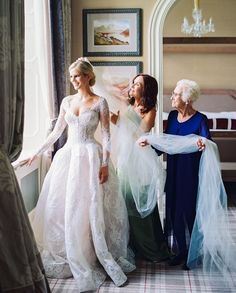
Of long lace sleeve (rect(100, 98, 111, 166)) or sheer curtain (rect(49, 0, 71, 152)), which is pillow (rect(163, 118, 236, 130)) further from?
long lace sleeve (rect(100, 98, 111, 166))

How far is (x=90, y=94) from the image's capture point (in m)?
2.93

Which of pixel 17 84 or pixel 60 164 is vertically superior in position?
pixel 17 84

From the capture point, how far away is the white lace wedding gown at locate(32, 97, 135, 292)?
9.12 feet

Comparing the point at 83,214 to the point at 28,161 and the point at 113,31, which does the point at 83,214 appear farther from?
the point at 113,31

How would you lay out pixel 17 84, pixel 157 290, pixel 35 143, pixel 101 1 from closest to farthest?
pixel 17 84
pixel 157 290
pixel 35 143
pixel 101 1

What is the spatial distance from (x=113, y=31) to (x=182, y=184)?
5.66 ft

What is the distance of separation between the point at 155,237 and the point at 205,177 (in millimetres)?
623

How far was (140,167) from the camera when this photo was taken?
304 centimetres

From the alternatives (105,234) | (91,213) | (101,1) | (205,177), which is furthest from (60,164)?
(101,1)

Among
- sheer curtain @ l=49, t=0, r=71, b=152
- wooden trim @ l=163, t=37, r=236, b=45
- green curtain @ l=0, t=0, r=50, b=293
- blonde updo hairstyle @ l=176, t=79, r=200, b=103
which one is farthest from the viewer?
wooden trim @ l=163, t=37, r=236, b=45

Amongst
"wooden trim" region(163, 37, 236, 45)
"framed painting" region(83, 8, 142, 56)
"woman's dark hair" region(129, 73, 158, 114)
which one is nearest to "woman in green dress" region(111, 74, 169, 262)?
"woman's dark hair" region(129, 73, 158, 114)

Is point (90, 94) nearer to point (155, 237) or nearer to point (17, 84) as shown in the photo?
point (17, 84)

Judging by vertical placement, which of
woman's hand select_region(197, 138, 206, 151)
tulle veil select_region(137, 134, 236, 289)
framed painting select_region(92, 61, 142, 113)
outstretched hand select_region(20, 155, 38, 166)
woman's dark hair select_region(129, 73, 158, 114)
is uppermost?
framed painting select_region(92, 61, 142, 113)

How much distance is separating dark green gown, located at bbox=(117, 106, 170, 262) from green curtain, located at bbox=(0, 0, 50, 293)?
0.97 meters
